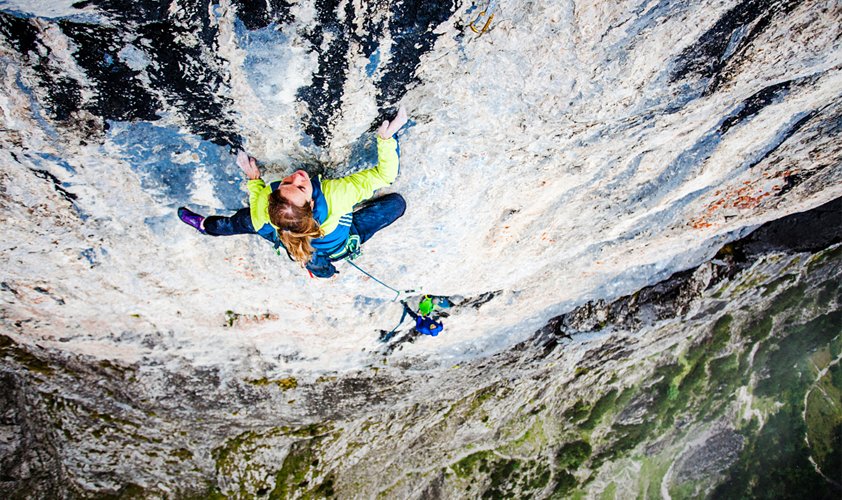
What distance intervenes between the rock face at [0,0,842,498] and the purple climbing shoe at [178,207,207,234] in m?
0.13

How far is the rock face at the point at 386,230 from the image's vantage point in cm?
336

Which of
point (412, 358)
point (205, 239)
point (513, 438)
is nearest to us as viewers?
point (205, 239)

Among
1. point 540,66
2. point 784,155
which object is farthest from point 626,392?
point 540,66

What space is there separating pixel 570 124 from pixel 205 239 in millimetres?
4540

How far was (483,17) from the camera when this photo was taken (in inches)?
128

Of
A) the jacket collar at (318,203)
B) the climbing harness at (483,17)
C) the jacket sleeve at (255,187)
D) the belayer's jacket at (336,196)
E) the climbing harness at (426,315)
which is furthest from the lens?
the climbing harness at (426,315)

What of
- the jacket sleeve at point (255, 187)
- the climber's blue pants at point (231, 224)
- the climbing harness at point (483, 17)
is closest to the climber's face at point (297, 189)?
the jacket sleeve at point (255, 187)

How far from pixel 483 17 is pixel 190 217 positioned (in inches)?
145

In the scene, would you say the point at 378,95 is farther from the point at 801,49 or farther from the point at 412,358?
the point at 412,358

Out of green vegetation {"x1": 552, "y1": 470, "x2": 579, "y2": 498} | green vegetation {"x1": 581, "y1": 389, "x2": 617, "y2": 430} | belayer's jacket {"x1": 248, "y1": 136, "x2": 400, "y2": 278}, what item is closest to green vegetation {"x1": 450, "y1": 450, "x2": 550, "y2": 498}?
green vegetation {"x1": 552, "y1": 470, "x2": 579, "y2": 498}

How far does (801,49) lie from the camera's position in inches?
148

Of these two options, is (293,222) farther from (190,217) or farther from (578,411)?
(578,411)

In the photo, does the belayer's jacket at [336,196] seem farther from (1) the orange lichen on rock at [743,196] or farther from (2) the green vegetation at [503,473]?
(2) the green vegetation at [503,473]

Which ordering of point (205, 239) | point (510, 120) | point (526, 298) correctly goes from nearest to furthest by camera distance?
point (510, 120) → point (205, 239) → point (526, 298)
